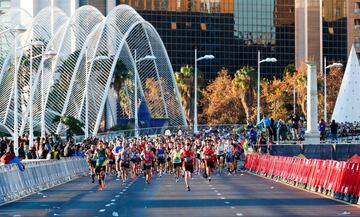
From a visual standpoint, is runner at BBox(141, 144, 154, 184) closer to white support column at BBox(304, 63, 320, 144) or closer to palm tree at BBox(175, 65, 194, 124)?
white support column at BBox(304, 63, 320, 144)

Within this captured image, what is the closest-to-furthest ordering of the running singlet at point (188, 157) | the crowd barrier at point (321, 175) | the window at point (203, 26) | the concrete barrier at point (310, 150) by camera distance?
→ the crowd barrier at point (321, 175) → the running singlet at point (188, 157) → the concrete barrier at point (310, 150) → the window at point (203, 26)

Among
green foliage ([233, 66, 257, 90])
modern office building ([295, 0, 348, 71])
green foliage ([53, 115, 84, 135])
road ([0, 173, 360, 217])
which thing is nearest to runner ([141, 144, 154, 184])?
road ([0, 173, 360, 217])

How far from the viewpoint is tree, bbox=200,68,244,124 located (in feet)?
403

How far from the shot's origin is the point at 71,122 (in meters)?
75.9

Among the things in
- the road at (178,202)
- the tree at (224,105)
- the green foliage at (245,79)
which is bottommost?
the road at (178,202)

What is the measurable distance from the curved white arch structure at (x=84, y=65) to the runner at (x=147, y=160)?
37613mm

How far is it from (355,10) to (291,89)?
83.5 ft

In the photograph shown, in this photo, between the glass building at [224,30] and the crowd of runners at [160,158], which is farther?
the glass building at [224,30]

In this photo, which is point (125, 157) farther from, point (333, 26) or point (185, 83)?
point (333, 26)

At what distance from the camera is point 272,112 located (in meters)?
122

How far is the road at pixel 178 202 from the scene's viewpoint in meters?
23.8

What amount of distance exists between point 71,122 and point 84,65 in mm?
15555

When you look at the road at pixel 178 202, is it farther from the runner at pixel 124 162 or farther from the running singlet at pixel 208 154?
the runner at pixel 124 162

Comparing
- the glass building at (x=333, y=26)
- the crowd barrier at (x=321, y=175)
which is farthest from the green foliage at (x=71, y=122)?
the glass building at (x=333, y=26)
